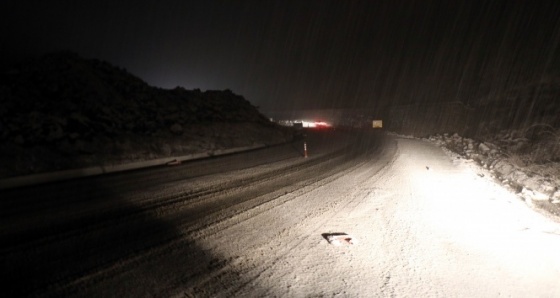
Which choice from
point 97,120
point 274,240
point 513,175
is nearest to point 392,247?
point 274,240

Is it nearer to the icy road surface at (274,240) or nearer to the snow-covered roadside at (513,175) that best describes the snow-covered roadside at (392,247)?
the icy road surface at (274,240)

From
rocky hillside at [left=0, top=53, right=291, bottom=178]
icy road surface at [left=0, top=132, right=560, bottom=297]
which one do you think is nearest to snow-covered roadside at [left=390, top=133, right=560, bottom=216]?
icy road surface at [left=0, top=132, right=560, bottom=297]

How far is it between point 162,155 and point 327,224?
11.4m

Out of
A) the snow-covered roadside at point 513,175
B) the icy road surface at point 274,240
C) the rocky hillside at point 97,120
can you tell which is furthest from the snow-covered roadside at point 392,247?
the rocky hillside at point 97,120

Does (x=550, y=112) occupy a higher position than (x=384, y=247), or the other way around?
(x=550, y=112)

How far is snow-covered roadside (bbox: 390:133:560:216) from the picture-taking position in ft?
29.0

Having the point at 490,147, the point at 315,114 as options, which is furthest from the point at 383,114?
the point at 490,147

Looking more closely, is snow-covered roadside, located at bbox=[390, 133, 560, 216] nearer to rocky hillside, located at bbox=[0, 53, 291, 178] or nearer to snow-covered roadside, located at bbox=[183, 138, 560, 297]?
snow-covered roadside, located at bbox=[183, 138, 560, 297]

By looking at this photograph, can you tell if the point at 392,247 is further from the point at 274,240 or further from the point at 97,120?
the point at 97,120

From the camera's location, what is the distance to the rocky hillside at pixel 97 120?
1215cm

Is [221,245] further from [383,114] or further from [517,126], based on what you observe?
[383,114]

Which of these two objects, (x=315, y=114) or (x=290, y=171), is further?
(x=315, y=114)

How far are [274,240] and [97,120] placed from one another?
1405cm

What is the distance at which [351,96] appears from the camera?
89312mm
